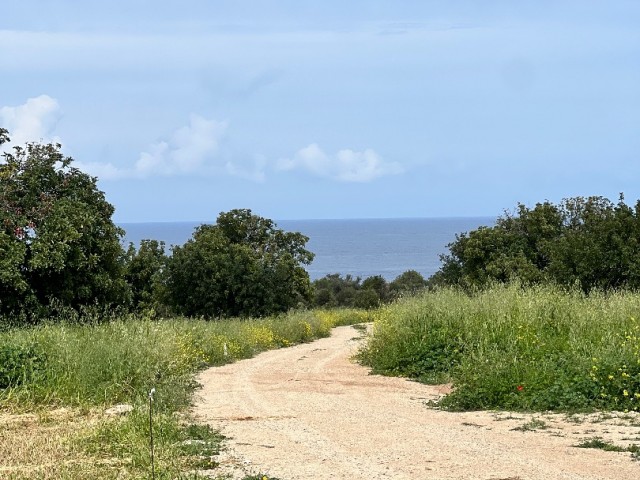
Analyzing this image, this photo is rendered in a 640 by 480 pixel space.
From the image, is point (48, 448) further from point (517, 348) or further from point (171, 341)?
point (517, 348)

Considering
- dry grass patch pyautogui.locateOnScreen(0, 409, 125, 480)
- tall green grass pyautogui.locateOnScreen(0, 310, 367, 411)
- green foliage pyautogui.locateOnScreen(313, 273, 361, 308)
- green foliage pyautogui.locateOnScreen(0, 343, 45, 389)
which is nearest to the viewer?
dry grass patch pyautogui.locateOnScreen(0, 409, 125, 480)

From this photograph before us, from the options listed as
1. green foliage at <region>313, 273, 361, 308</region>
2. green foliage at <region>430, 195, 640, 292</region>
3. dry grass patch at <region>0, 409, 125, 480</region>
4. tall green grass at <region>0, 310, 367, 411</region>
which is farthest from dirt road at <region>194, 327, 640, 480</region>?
green foliage at <region>313, 273, 361, 308</region>

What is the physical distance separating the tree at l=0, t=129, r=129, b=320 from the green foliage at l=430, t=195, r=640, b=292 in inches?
647

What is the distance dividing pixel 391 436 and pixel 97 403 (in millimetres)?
4458

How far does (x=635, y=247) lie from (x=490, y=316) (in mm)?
14204

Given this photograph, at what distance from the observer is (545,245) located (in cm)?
4031

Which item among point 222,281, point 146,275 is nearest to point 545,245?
point 222,281

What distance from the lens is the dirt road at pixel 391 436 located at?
7.99 meters

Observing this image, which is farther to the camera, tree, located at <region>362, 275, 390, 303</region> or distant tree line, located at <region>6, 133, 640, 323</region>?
tree, located at <region>362, 275, 390, 303</region>

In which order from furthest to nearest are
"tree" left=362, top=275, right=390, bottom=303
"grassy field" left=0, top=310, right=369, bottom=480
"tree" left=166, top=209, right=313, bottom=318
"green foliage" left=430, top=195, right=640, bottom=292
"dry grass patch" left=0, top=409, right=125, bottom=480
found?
"tree" left=362, top=275, right=390, bottom=303
"tree" left=166, top=209, right=313, bottom=318
"green foliage" left=430, top=195, right=640, bottom=292
"grassy field" left=0, top=310, right=369, bottom=480
"dry grass patch" left=0, top=409, right=125, bottom=480

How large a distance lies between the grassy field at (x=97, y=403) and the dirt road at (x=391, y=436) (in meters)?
0.57

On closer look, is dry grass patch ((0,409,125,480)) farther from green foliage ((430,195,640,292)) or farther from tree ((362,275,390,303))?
tree ((362,275,390,303))

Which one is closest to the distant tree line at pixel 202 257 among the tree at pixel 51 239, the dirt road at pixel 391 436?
the tree at pixel 51 239

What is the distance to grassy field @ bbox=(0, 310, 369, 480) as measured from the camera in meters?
8.10
